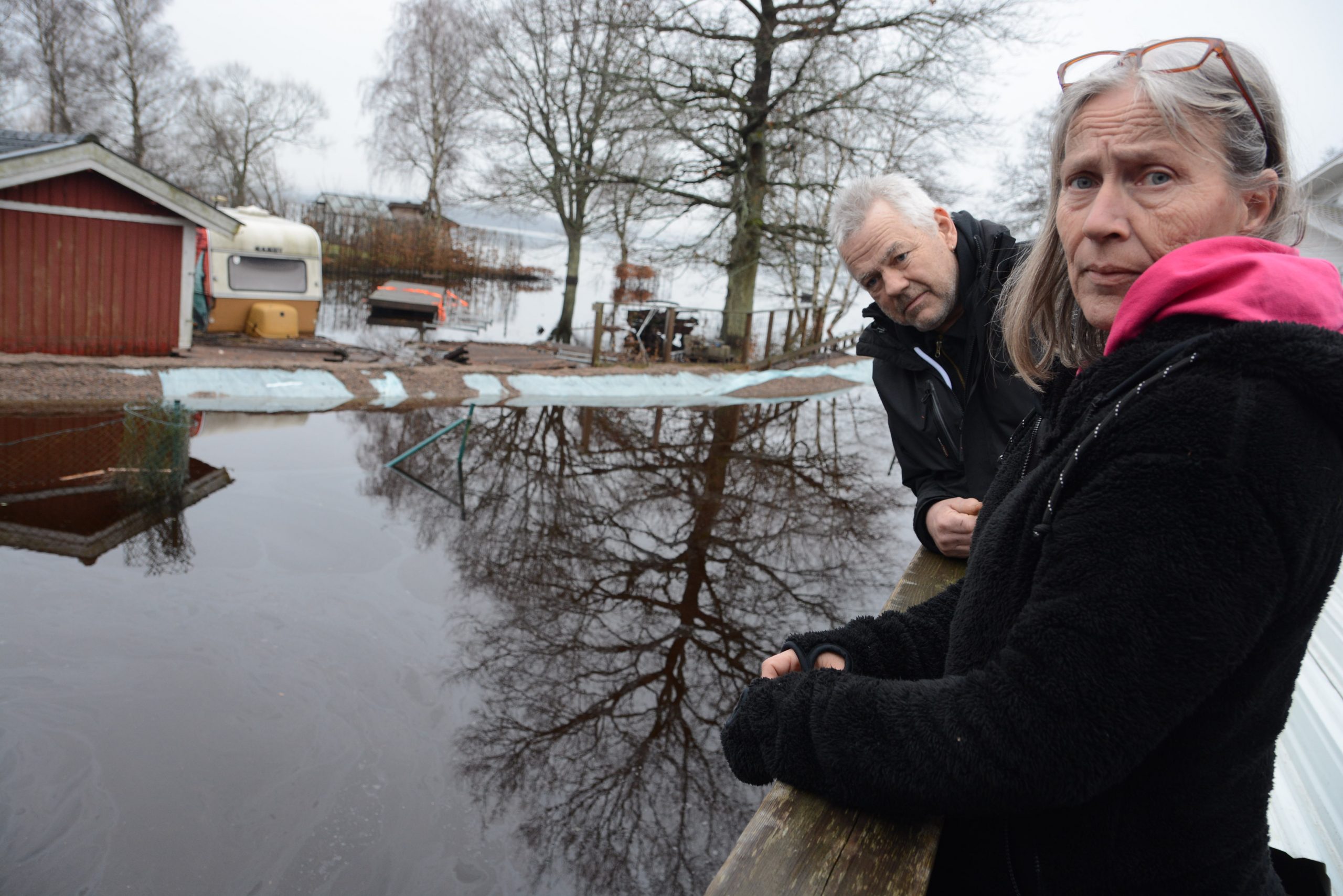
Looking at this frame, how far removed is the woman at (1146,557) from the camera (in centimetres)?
80

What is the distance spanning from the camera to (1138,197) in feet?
3.39

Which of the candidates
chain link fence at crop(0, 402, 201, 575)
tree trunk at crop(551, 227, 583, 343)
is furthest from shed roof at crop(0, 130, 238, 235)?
tree trunk at crop(551, 227, 583, 343)

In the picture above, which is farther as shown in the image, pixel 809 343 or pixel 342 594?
pixel 809 343

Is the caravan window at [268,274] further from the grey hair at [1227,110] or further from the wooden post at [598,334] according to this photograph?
the grey hair at [1227,110]

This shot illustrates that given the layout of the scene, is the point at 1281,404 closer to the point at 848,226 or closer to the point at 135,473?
the point at 848,226

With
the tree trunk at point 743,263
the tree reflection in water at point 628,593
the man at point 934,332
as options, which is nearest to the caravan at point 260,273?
the tree reflection in water at point 628,593

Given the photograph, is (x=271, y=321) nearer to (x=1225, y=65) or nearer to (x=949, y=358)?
(x=949, y=358)

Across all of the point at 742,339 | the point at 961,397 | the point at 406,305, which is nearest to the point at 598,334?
the point at 742,339

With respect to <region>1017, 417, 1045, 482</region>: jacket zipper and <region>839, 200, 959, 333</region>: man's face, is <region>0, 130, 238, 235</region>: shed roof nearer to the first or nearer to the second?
<region>839, 200, 959, 333</region>: man's face

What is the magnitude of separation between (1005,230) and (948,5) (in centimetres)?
1647

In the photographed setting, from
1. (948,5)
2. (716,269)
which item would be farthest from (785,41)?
(716,269)

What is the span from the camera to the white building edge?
1989 mm

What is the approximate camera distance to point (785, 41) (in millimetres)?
16734

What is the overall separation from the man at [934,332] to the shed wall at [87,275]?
13866mm
